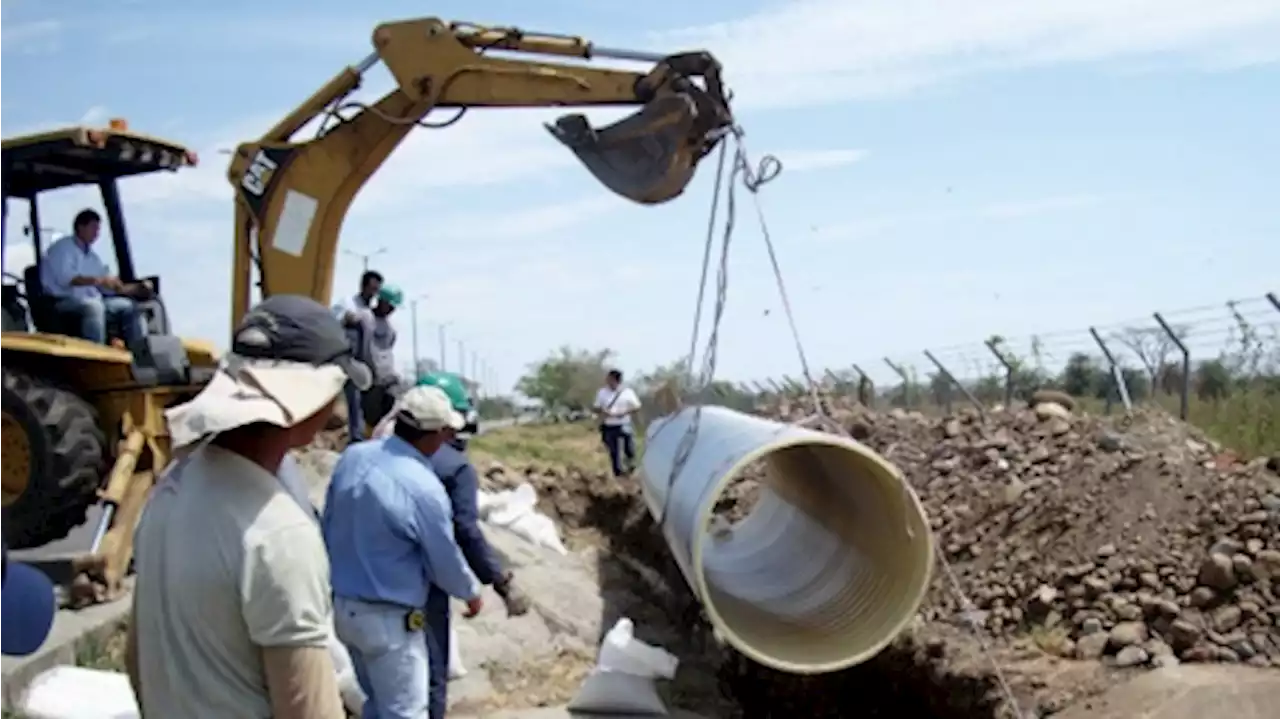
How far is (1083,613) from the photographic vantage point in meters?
6.80

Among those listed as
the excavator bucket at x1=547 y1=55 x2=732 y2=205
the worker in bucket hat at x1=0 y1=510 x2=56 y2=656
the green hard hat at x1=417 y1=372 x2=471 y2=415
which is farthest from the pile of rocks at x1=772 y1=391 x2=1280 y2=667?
the worker in bucket hat at x1=0 y1=510 x2=56 y2=656

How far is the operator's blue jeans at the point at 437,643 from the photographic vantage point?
223 inches

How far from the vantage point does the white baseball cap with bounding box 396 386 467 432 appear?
16.7 feet

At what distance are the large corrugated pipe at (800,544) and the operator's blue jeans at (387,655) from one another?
1214mm

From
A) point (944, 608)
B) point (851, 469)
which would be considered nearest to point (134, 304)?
point (851, 469)

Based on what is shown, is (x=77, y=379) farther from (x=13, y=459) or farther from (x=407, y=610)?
(x=407, y=610)

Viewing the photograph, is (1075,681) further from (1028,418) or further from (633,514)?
(633,514)

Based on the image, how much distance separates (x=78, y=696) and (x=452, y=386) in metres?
1.87

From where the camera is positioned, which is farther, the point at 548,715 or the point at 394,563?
the point at 548,715

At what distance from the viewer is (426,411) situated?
5082 millimetres

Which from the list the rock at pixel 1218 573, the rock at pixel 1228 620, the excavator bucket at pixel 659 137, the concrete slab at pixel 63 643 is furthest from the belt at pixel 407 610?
the rock at pixel 1218 573

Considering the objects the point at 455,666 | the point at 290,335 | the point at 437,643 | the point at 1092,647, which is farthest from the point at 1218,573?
the point at 290,335

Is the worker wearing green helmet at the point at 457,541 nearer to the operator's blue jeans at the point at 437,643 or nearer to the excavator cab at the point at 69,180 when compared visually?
the operator's blue jeans at the point at 437,643

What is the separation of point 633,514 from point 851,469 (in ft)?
21.3
